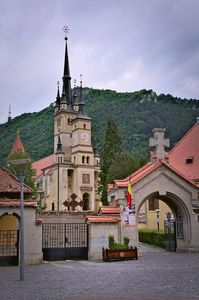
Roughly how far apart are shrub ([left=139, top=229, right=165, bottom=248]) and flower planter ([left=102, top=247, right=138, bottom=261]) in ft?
29.6

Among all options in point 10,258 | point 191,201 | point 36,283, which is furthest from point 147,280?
point 191,201

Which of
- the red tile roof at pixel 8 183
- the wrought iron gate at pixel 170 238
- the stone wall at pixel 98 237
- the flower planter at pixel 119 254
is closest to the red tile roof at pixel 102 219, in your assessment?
the stone wall at pixel 98 237

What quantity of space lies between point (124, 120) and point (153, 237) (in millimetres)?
89906

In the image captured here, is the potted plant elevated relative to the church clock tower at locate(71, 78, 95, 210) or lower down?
lower down

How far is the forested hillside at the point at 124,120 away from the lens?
103m

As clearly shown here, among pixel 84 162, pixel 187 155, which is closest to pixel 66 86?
pixel 84 162

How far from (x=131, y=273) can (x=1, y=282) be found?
15.4ft

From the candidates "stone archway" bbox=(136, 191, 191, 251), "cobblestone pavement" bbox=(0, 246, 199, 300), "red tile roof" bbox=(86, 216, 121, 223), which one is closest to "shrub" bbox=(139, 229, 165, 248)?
"stone archway" bbox=(136, 191, 191, 251)

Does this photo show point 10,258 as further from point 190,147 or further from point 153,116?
point 153,116

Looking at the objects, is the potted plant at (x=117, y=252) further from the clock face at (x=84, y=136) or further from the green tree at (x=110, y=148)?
the clock face at (x=84, y=136)

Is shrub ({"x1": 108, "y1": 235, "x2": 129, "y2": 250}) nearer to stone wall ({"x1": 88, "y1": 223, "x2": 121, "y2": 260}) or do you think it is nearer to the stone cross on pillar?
stone wall ({"x1": 88, "y1": 223, "x2": 121, "y2": 260})

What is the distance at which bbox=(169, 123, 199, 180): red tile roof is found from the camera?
32.2 meters

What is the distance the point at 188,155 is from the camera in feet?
110

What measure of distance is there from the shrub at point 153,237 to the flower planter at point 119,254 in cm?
901
